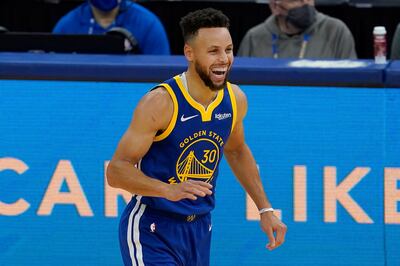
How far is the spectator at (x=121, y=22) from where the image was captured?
23.6ft

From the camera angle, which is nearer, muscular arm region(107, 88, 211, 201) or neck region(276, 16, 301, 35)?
muscular arm region(107, 88, 211, 201)

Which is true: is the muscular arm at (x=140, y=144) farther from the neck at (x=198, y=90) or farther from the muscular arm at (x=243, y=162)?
the muscular arm at (x=243, y=162)

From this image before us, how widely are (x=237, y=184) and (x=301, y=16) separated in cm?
158

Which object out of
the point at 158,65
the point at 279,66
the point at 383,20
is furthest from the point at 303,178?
the point at 383,20

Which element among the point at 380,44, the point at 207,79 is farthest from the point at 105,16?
the point at 207,79

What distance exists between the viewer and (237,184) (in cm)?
593

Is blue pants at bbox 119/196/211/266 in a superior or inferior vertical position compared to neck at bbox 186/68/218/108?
inferior

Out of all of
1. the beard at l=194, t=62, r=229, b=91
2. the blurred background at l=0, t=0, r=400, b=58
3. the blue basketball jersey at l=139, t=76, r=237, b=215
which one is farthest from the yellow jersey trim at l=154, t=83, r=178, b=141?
the blurred background at l=0, t=0, r=400, b=58

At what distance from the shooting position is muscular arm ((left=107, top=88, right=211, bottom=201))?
4430mm

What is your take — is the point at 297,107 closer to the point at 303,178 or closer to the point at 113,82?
the point at 303,178

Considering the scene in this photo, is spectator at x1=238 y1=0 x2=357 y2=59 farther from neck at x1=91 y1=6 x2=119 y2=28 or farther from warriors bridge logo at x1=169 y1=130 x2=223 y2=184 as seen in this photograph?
warriors bridge logo at x1=169 y1=130 x2=223 y2=184

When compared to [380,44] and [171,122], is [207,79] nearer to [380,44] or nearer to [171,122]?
[171,122]

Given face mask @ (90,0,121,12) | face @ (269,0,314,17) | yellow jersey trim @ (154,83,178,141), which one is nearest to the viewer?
yellow jersey trim @ (154,83,178,141)

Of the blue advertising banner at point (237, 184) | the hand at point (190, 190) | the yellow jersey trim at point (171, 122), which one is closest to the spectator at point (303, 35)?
the blue advertising banner at point (237, 184)
